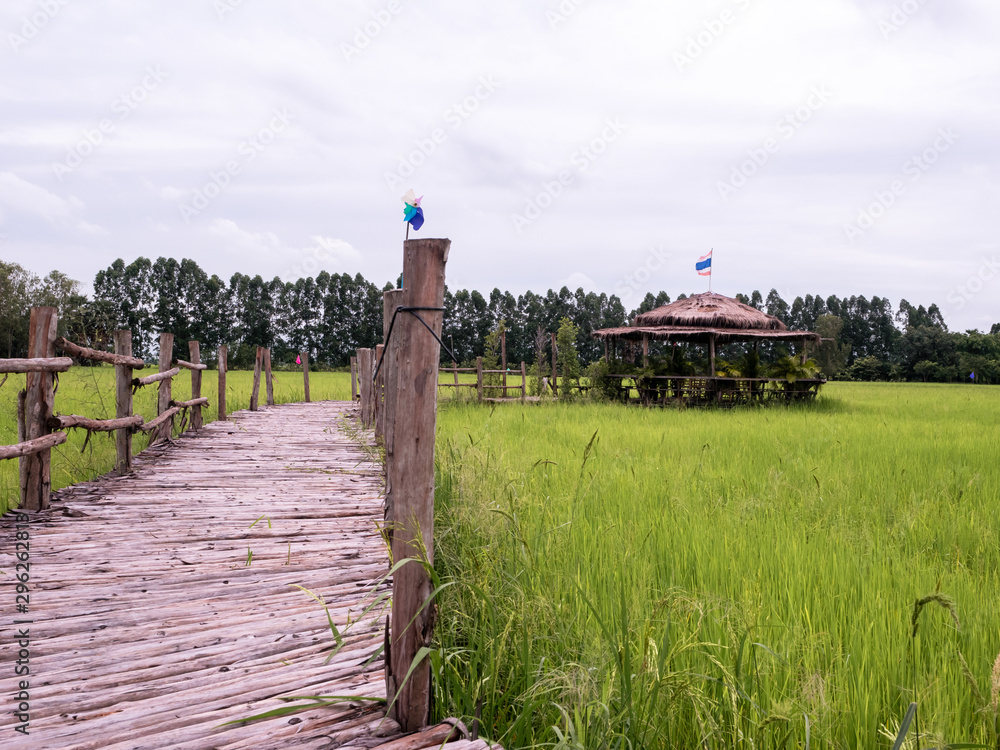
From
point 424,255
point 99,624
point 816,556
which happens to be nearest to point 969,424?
point 816,556

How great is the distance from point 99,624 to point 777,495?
4.92 meters

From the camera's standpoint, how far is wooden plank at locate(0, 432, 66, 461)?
4.55 m

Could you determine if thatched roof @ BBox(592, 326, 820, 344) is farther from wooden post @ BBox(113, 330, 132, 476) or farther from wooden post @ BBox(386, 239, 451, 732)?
wooden post @ BBox(386, 239, 451, 732)

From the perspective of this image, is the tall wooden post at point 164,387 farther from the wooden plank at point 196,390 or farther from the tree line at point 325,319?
the tree line at point 325,319

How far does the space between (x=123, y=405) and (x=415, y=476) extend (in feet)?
18.2

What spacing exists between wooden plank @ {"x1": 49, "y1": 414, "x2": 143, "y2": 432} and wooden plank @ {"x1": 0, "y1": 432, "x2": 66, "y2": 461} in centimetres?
9

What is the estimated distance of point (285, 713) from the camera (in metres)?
2.36

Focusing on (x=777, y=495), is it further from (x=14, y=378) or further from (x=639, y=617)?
(x=14, y=378)

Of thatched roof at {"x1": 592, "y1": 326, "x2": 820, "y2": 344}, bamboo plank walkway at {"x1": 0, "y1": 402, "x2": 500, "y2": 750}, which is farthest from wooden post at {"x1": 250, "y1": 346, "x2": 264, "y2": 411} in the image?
thatched roof at {"x1": 592, "y1": 326, "x2": 820, "y2": 344}

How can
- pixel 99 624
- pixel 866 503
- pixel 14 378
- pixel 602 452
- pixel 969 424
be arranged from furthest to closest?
pixel 14 378 < pixel 969 424 < pixel 602 452 < pixel 866 503 < pixel 99 624

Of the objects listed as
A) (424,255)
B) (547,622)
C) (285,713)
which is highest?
(424,255)

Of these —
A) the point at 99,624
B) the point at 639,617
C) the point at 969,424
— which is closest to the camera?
the point at 639,617

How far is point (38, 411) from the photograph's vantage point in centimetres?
513

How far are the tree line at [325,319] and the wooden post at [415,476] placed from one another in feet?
155
